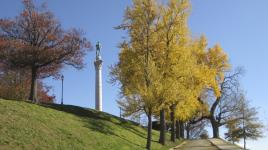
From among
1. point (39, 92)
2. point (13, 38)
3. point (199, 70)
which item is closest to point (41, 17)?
point (13, 38)

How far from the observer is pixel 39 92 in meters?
56.3

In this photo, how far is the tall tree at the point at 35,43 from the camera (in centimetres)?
3183

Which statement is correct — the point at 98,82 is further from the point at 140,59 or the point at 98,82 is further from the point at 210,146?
the point at 140,59

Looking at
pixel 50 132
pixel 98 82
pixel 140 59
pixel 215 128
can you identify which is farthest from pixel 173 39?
pixel 215 128

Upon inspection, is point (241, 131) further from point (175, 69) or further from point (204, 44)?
point (175, 69)

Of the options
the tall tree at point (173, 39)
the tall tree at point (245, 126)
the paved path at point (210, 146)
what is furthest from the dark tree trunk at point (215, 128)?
the tall tree at point (173, 39)

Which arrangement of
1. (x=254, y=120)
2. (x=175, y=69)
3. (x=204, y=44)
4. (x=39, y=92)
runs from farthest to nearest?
(x=254, y=120), (x=39, y=92), (x=204, y=44), (x=175, y=69)

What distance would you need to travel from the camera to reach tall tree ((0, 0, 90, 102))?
31828mm

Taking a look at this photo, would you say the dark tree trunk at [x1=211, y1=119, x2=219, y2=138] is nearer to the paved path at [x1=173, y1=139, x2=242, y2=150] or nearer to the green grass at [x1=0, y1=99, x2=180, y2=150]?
the paved path at [x1=173, y1=139, x2=242, y2=150]

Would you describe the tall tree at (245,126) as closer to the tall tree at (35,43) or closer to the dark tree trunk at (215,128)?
the dark tree trunk at (215,128)

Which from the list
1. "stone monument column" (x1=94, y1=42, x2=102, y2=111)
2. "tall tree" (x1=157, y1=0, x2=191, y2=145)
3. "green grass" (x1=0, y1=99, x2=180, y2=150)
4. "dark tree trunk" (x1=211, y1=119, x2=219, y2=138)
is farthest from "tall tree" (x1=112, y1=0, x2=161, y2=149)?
"dark tree trunk" (x1=211, y1=119, x2=219, y2=138)

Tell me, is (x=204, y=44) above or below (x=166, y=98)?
above

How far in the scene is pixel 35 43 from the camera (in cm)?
3247

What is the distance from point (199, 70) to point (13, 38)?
45.2ft
